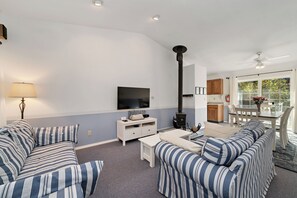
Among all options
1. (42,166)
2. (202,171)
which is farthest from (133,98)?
(202,171)

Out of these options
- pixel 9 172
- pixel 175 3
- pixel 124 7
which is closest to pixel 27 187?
pixel 9 172

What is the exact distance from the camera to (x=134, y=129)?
3.39 meters

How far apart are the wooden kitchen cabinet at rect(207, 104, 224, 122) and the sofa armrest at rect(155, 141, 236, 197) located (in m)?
5.08

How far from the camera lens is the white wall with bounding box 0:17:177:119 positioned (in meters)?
2.50

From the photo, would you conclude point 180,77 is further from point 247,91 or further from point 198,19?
point 247,91

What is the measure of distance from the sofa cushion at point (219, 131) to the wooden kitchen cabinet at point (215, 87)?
4.05 m

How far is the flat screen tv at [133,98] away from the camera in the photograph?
3.50 metres

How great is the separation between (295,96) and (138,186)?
525 centimetres

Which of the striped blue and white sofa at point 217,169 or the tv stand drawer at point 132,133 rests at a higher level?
the striped blue and white sofa at point 217,169

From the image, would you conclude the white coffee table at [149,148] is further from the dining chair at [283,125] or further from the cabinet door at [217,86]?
the cabinet door at [217,86]

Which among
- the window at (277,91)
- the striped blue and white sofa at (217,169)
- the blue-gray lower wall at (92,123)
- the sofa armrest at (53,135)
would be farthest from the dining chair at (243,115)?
the sofa armrest at (53,135)

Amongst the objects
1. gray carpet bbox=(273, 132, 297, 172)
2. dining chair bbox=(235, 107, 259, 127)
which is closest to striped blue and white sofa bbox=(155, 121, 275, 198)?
gray carpet bbox=(273, 132, 297, 172)

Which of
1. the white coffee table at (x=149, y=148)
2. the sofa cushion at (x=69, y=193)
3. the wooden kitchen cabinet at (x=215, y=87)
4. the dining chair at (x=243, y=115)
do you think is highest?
the wooden kitchen cabinet at (x=215, y=87)

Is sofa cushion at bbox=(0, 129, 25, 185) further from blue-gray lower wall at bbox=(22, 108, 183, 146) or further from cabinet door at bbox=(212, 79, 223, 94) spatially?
cabinet door at bbox=(212, 79, 223, 94)
